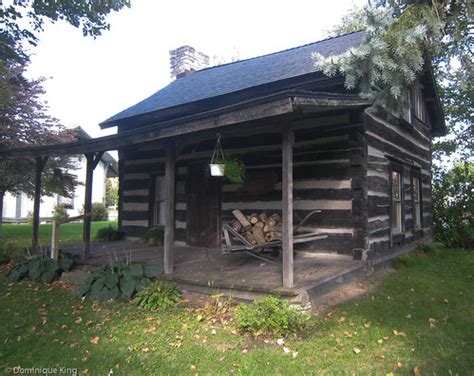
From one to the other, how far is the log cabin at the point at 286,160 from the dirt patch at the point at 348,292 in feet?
1.42

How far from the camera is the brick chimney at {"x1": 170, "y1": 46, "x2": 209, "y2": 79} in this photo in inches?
552

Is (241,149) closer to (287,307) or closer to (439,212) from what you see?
(287,307)

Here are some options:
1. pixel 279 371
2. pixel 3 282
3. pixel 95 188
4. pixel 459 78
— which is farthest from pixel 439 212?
pixel 95 188

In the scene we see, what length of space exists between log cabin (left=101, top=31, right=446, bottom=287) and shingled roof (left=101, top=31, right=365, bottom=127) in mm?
63

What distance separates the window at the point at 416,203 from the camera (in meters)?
9.87

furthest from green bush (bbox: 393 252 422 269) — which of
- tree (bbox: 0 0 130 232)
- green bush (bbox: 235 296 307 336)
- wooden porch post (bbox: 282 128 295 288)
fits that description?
tree (bbox: 0 0 130 232)

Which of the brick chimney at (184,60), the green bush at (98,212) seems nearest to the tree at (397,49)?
the brick chimney at (184,60)

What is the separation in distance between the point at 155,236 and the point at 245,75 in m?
4.74

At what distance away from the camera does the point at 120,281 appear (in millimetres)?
5344

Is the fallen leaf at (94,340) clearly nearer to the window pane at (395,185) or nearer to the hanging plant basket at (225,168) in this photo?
the hanging plant basket at (225,168)

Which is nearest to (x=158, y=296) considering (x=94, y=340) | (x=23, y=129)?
(x=94, y=340)

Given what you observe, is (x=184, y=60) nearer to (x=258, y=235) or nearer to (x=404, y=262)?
(x=258, y=235)

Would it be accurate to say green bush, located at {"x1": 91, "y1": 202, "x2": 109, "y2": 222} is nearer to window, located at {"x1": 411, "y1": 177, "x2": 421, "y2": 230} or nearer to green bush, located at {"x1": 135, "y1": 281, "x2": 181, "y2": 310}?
window, located at {"x1": 411, "y1": 177, "x2": 421, "y2": 230}

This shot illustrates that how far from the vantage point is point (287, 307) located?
4.01 meters
